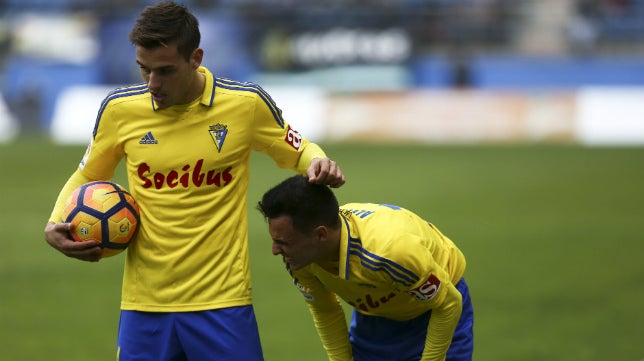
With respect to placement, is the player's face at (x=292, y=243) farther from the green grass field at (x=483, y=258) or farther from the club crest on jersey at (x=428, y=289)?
the green grass field at (x=483, y=258)

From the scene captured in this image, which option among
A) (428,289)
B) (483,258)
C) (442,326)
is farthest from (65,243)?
(483,258)

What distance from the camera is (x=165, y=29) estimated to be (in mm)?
4340

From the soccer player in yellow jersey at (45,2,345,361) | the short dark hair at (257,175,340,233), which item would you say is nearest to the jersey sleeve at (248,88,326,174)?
the soccer player in yellow jersey at (45,2,345,361)

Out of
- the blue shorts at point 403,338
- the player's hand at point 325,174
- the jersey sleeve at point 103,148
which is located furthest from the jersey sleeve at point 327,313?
the jersey sleeve at point 103,148

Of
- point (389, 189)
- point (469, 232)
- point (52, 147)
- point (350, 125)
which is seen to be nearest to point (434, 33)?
point (350, 125)

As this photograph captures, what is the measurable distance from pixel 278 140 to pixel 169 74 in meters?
0.65

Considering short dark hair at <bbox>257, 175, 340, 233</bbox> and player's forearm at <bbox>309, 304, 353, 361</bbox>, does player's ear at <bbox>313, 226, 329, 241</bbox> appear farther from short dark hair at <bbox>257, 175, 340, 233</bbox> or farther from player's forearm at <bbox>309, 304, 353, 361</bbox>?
player's forearm at <bbox>309, 304, 353, 361</bbox>

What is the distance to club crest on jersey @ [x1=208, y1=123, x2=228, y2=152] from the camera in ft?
15.0

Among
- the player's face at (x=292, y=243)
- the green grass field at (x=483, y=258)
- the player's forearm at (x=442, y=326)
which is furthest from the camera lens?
the green grass field at (x=483, y=258)

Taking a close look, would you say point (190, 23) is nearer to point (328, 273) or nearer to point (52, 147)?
point (328, 273)

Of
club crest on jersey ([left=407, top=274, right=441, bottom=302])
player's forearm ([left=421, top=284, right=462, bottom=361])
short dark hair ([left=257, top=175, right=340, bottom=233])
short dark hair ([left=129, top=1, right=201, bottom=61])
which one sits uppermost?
short dark hair ([left=129, top=1, right=201, bottom=61])

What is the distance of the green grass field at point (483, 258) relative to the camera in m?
8.23

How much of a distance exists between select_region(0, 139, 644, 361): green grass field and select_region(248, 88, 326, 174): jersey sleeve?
322cm

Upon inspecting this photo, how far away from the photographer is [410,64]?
85.6 ft
